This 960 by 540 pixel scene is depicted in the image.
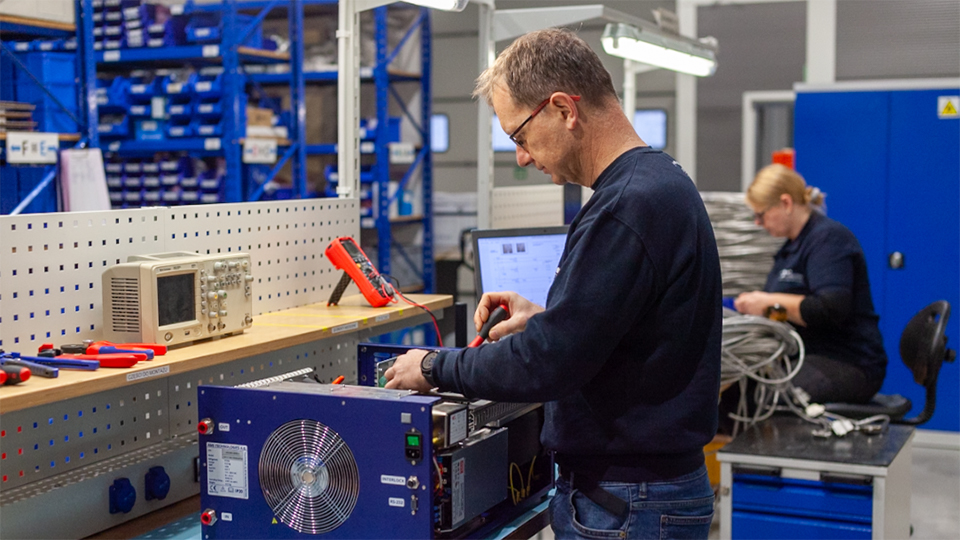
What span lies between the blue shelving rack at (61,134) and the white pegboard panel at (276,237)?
241 centimetres

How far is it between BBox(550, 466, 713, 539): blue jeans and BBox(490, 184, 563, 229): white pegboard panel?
8.56 ft

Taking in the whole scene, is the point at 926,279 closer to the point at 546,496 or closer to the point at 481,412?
the point at 546,496

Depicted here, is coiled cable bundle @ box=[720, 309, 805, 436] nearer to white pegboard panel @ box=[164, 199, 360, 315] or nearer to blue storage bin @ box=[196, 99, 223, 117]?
white pegboard panel @ box=[164, 199, 360, 315]

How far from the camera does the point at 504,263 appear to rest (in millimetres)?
2721

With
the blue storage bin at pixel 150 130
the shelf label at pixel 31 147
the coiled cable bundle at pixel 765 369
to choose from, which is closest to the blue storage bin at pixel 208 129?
the blue storage bin at pixel 150 130

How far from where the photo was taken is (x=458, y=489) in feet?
5.11

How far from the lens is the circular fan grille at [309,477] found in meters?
1.54

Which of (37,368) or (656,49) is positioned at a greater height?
(656,49)

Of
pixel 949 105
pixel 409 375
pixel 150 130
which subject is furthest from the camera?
pixel 150 130

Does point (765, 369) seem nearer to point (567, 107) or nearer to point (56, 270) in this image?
point (567, 107)

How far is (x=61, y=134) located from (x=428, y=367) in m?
3.69

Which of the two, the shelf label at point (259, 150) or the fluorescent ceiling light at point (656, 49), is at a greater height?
the fluorescent ceiling light at point (656, 49)

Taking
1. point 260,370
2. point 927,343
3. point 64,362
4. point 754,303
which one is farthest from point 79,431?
point 927,343

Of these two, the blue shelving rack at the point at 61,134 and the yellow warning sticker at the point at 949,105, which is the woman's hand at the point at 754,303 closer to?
the yellow warning sticker at the point at 949,105
